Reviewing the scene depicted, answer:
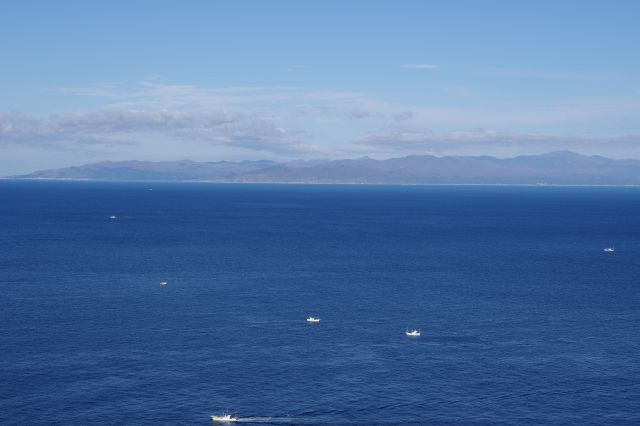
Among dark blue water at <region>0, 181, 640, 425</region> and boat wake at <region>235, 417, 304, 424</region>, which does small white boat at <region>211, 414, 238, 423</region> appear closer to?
boat wake at <region>235, 417, 304, 424</region>

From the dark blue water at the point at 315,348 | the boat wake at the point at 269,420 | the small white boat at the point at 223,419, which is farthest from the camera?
the dark blue water at the point at 315,348

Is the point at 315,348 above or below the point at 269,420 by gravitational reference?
above

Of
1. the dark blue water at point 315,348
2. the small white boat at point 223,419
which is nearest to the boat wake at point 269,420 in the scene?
the dark blue water at point 315,348

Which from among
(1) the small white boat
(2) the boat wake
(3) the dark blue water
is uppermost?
(3) the dark blue water

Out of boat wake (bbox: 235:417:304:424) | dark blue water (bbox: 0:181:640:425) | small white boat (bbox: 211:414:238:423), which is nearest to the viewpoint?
small white boat (bbox: 211:414:238:423)

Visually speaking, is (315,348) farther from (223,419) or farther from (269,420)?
(223,419)

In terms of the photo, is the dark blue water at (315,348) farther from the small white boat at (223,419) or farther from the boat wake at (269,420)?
the small white boat at (223,419)

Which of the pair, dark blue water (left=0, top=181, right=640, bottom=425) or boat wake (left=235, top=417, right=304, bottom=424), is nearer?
boat wake (left=235, top=417, right=304, bottom=424)

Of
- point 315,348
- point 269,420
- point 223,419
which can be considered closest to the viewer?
point 223,419

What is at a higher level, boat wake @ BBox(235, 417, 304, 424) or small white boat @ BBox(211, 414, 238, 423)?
small white boat @ BBox(211, 414, 238, 423)

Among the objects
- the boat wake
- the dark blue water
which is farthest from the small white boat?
the dark blue water

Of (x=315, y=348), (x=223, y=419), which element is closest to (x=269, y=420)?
(x=223, y=419)
